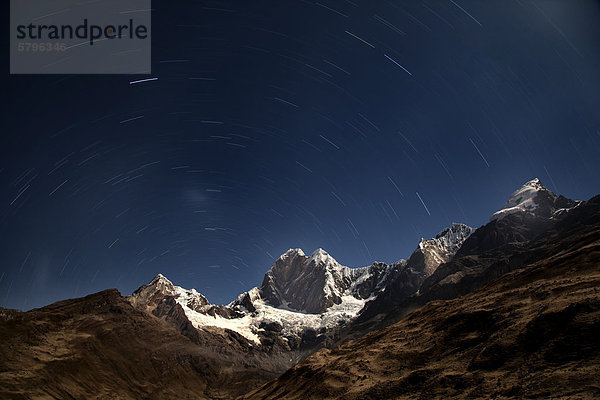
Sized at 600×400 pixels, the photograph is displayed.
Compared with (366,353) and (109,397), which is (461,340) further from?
(109,397)

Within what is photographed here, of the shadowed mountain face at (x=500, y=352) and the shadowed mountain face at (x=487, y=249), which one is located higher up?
the shadowed mountain face at (x=487, y=249)

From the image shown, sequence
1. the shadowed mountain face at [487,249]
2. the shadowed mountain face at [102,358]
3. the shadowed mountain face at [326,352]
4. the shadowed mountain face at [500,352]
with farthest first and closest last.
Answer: the shadowed mountain face at [487,249] → the shadowed mountain face at [102,358] → the shadowed mountain face at [326,352] → the shadowed mountain face at [500,352]

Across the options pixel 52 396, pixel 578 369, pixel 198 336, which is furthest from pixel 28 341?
pixel 198 336

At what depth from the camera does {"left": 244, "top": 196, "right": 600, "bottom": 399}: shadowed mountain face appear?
1725 centimetres

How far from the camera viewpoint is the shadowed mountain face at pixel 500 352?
17250 mm

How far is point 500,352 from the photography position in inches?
869

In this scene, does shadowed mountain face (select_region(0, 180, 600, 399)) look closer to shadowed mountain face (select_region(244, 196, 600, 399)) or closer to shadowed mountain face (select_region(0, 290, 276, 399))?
shadowed mountain face (select_region(244, 196, 600, 399))

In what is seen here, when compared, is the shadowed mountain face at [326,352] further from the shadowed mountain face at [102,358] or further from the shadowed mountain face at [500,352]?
the shadowed mountain face at [102,358]

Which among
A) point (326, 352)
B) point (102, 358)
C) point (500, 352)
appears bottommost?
point (326, 352)

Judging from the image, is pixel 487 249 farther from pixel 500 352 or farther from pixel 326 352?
pixel 500 352

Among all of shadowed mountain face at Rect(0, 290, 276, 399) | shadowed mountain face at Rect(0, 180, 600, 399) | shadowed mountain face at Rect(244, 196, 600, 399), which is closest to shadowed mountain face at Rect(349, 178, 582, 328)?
shadowed mountain face at Rect(0, 180, 600, 399)

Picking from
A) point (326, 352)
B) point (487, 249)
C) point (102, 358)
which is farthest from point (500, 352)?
point (487, 249)

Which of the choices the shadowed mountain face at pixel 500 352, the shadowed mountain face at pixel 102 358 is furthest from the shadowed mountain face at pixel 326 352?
the shadowed mountain face at pixel 102 358

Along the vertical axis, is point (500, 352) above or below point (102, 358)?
below
